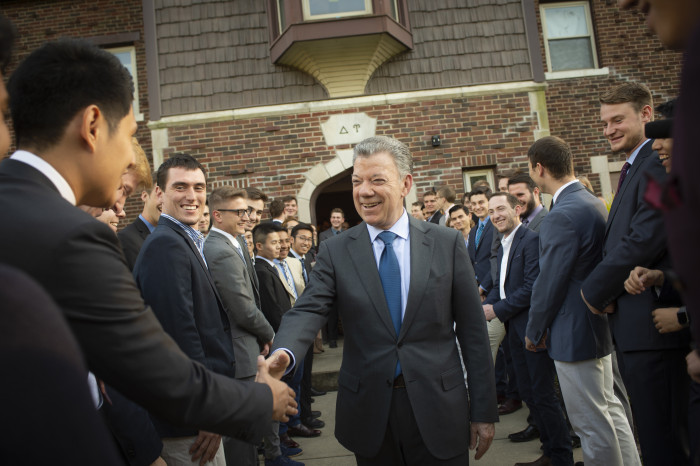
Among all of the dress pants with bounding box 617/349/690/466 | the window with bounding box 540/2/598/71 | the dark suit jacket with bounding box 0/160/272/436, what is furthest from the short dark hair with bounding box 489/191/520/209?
the window with bounding box 540/2/598/71

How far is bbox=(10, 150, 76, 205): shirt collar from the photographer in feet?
4.37

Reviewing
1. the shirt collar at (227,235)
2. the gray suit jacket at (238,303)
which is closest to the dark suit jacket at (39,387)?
the gray suit jacket at (238,303)

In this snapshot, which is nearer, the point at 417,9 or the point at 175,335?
the point at 175,335

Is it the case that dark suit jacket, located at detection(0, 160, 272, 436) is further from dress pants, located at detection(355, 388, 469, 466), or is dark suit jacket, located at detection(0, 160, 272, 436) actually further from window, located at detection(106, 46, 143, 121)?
window, located at detection(106, 46, 143, 121)

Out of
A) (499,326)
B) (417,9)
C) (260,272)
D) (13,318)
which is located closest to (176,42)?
(417,9)

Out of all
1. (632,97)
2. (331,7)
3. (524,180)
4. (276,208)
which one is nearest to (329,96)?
(331,7)

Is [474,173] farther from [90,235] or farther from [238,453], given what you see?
[90,235]

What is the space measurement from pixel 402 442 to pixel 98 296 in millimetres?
1691

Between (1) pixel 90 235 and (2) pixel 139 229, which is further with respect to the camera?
(2) pixel 139 229

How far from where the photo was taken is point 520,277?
14.7 ft

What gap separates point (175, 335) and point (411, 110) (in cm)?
743

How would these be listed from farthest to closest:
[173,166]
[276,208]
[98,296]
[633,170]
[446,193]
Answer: [446,193]
[276,208]
[173,166]
[633,170]
[98,296]

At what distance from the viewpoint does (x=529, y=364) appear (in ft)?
13.5

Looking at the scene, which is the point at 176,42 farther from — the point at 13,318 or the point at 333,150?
the point at 13,318
